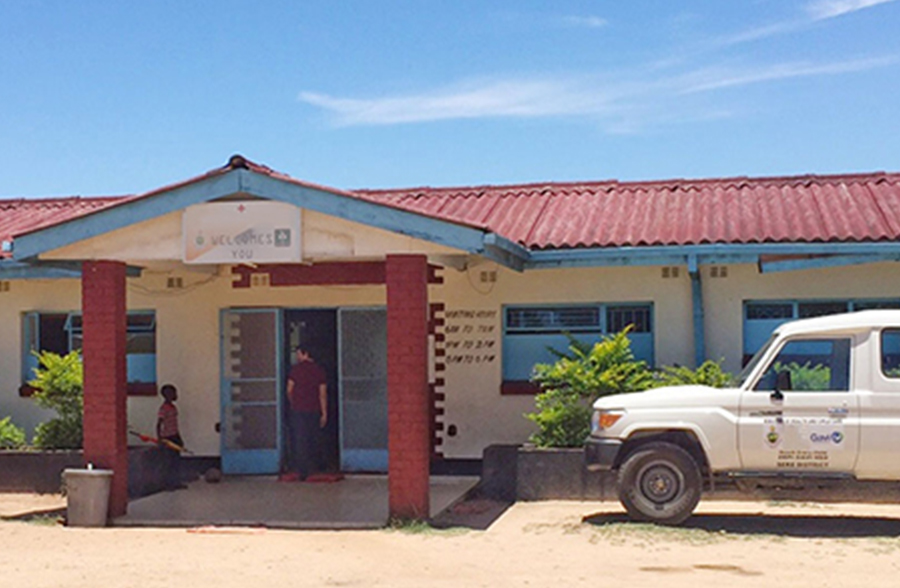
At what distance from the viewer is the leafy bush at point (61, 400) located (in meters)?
16.4

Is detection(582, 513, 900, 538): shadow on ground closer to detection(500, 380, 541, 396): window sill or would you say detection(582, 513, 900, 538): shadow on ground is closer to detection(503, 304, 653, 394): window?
detection(500, 380, 541, 396): window sill

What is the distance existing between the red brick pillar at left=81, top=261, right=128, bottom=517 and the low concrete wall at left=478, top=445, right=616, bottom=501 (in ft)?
13.6

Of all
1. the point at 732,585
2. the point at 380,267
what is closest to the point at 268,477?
the point at 380,267

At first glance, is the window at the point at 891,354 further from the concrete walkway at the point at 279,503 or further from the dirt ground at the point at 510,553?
the concrete walkway at the point at 279,503

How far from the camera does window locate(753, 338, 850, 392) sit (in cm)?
1225

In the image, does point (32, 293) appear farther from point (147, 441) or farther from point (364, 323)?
point (364, 323)

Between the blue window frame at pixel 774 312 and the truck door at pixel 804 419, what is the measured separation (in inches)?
137

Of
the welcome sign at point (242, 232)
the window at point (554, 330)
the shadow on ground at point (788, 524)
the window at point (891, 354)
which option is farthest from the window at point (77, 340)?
the window at point (891, 354)

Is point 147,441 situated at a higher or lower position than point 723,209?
lower

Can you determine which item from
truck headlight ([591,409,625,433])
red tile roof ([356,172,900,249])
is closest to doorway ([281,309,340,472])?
red tile roof ([356,172,900,249])

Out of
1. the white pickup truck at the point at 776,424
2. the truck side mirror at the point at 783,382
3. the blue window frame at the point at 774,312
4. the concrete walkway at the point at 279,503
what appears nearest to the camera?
the white pickup truck at the point at 776,424

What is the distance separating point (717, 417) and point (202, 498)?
6378mm

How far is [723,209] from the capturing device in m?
17.2

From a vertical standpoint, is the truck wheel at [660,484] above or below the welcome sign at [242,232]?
below
